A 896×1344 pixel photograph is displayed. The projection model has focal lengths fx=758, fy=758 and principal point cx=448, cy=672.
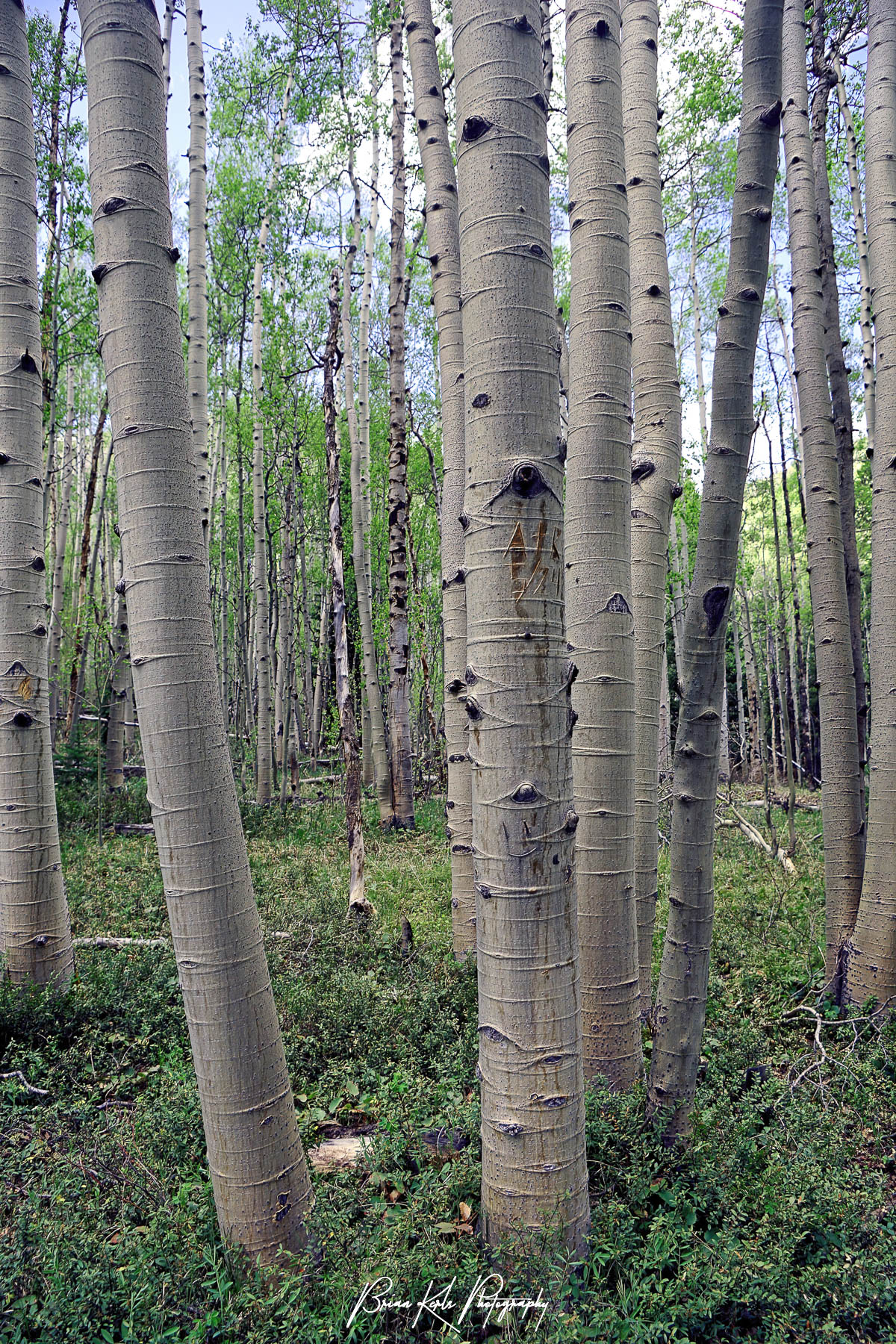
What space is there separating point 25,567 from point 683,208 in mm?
16637

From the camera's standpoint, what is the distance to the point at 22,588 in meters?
4.39

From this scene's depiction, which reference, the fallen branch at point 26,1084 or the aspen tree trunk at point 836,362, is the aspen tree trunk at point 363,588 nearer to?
the aspen tree trunk at point 836,362

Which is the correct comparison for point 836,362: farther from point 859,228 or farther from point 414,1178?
point 414,1178

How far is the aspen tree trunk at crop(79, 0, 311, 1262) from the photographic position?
2072 millimetres

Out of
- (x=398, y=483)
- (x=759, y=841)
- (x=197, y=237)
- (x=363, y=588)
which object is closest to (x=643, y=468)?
(x=759, y=841)

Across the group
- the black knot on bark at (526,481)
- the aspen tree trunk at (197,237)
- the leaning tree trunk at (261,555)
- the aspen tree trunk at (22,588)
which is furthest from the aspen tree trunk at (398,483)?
the black knot on bark at (526,481)

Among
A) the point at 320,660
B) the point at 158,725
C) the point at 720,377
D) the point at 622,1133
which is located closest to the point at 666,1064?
the point at 622,1133

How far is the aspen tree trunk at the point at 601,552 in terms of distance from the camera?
9.69 ft

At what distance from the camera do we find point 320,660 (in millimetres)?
19625

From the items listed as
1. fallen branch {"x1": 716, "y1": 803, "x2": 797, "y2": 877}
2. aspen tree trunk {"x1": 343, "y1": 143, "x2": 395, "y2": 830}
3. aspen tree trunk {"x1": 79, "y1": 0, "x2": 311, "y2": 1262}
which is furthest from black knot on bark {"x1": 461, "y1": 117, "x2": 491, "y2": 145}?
aspen tree trunk {"x1": 343, "y1": 143, "x2": 395, "y2": 830}

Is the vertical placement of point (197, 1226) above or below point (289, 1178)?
below

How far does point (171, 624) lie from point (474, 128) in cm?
160

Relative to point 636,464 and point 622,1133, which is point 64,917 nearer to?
point 622,1133

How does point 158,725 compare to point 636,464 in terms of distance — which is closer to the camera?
point 158,725
